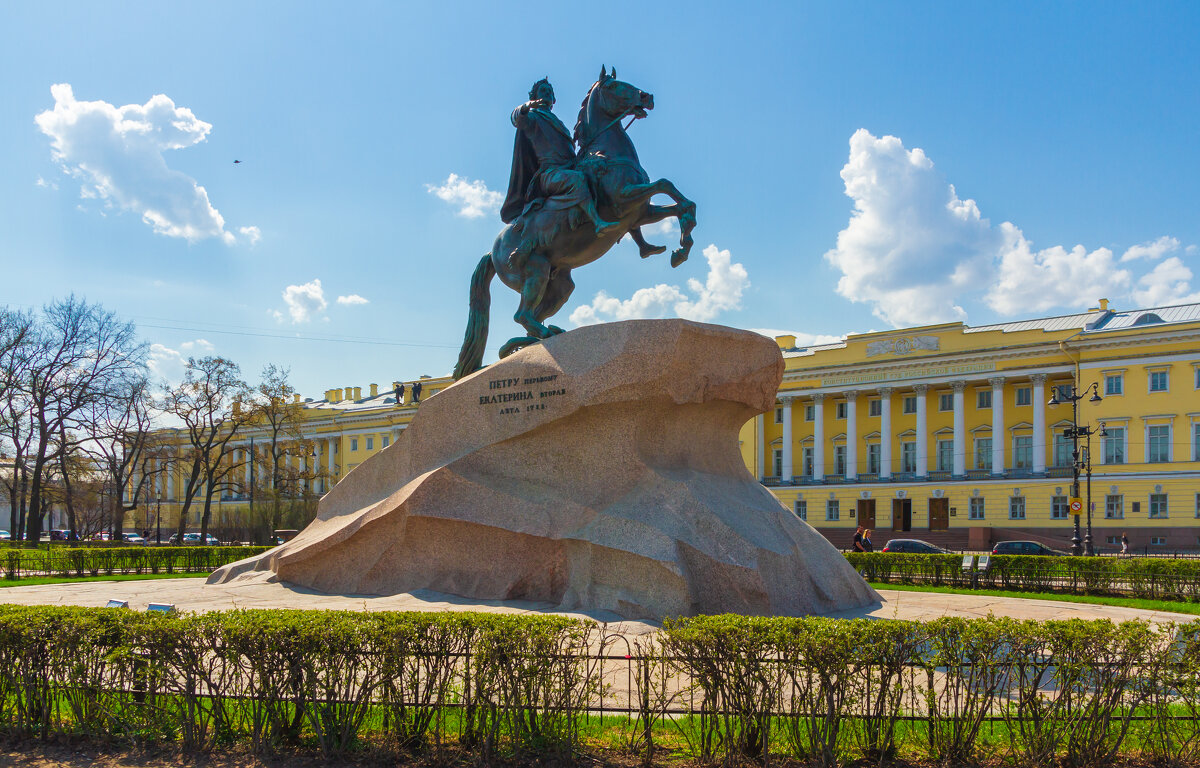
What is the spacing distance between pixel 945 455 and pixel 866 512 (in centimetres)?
609

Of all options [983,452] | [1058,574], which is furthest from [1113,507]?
[1058,574]

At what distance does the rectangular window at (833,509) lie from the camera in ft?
203

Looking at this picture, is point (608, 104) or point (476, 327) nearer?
point (608, 104)

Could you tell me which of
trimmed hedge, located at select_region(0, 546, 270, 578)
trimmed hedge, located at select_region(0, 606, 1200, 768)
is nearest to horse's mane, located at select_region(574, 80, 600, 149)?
trimmed hedge, located at select_region(0, 606, 1200, 768)

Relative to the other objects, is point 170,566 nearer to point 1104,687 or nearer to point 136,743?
point 136,743

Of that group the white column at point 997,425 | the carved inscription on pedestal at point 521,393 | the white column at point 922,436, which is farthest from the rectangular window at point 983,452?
the carved inscription on pedestal at point 521,393

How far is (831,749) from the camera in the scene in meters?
4.97

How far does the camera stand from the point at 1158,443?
5000 centimetres

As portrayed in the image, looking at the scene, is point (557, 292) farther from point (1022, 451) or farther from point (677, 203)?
point (1022, 451)

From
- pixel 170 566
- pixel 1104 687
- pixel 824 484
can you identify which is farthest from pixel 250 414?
pixel 1104 687

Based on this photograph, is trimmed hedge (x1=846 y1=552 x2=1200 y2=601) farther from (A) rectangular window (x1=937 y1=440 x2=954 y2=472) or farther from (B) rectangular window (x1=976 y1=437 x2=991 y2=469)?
(A) rectangular window (x1=937 y1=440 x2=954 y2=472)

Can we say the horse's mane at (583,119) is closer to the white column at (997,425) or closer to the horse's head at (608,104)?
the horse's head at (608,104)

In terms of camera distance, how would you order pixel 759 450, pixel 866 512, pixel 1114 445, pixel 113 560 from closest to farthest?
pixel 113 560 < pixel 1114 445 < pixel 866 512 < pixel 759 450

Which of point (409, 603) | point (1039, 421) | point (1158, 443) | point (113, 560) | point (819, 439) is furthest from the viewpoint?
point (819, 439)
